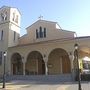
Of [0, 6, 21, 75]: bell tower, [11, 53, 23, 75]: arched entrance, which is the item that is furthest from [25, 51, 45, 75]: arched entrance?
[0, 6, 21, 75]: bell tower

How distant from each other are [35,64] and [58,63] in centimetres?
432

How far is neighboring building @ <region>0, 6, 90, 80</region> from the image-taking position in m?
30.7

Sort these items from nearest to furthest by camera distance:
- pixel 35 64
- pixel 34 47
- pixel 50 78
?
pixel 50 78 → pixel 34 47 → pixel 35 64

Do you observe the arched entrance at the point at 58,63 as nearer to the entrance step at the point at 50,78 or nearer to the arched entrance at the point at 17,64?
the entrance step at the point at 50,78

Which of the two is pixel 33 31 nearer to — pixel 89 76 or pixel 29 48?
pixel 29 48

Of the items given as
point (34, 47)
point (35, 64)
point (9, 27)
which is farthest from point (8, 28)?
point (35, 64)

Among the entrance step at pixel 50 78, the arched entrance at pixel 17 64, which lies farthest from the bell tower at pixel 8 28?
the entrance step at pixel 50 78

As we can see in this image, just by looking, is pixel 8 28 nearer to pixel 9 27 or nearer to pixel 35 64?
pixel 9 27

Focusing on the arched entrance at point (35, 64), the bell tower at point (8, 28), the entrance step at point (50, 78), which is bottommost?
the entrance step at point (50, 78)

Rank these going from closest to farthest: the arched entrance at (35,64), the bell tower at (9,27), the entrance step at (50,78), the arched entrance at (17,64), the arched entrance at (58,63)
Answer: the entrance step at (50,78), the arched entrance at (58,63), the arched entrance at (35,64), the arched entrance at (17,64), the bell tower at (9,27)

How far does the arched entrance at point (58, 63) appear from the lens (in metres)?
32.1

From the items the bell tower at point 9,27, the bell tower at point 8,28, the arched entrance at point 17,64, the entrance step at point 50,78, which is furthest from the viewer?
→ the bell tower at point 9,27

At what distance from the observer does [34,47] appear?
102ft

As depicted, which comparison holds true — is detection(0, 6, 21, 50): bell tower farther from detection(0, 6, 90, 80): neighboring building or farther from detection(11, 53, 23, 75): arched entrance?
detection(11, 53, 23, 75): arched entrance
